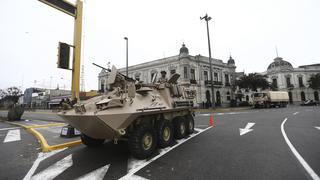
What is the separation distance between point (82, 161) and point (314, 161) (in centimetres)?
545

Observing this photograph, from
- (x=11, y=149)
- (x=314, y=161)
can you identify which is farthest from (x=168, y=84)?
(x=11, y=149)

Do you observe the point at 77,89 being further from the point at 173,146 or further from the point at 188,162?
the point at 188,162

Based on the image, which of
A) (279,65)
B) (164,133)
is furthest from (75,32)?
(279,65)

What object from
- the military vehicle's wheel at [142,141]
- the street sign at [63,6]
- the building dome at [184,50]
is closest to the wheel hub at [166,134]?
the military vehicle's wheel at [142,141]

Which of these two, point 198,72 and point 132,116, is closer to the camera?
point 132,116

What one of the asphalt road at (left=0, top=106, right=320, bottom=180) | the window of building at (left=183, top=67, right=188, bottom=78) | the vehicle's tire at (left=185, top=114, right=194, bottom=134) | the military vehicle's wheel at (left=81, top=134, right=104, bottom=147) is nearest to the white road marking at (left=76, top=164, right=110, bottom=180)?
the asphalt road at (left=0, top=106, right=320, bottom=180)

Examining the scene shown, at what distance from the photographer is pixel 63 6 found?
7625mm

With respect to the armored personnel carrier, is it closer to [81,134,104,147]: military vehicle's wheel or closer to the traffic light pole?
[81,134,104,147]: military vehicle's wheel

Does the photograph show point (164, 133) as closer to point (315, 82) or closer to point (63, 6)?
point (63, 6)

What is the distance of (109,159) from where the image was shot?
15.9 feet

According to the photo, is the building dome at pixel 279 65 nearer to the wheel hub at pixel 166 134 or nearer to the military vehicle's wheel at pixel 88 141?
the wheel hub at pixel 166 134

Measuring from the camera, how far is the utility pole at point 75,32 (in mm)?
7551

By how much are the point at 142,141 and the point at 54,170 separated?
2039 millimetres

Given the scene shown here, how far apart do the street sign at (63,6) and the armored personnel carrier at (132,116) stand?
3.91 m
